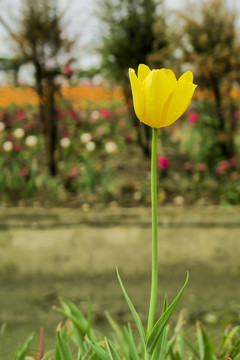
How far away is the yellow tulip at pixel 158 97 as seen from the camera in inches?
48.4

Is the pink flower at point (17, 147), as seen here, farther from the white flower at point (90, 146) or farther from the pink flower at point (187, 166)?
the pink flower at point (187, 166)

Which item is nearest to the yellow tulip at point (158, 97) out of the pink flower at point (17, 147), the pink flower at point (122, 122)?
the pink flower at point (17, 147)

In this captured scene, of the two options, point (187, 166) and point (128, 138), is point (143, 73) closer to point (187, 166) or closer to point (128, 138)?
point (187, 166)

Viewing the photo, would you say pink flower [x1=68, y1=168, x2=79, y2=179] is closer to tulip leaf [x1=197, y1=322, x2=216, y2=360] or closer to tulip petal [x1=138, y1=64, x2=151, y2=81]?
tulip leaf [x1=197, y1=322, x2=216, y2=360]

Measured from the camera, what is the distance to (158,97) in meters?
1.23

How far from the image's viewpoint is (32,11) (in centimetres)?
509

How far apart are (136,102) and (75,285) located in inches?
110

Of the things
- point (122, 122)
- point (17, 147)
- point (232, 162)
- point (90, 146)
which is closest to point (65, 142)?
point (90, 146)

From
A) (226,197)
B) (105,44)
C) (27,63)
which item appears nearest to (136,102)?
(226,197)

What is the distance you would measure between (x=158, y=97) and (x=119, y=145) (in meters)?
4.50

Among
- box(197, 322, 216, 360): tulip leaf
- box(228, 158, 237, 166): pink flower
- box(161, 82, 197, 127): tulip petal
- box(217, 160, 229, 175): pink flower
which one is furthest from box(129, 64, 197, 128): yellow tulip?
box(228, 158, 237, 166): pink flower

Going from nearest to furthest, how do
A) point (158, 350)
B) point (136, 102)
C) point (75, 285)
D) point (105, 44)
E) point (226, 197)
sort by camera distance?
point (136, 102) < point (158, 350) < point (75, 285) < point (226, 197) < point (105, 44)

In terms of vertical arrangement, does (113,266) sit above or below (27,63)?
below

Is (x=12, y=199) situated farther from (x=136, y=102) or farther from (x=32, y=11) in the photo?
(x=136, y=102)
